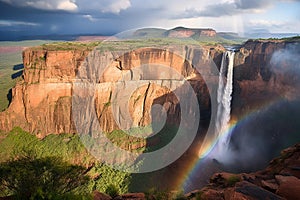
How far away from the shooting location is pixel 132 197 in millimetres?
11836

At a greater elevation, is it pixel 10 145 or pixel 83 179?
pixel 83 179

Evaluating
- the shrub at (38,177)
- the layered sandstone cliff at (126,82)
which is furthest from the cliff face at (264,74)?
the shrub at (38,177)

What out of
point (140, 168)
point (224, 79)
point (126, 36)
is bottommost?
point (140, 168)

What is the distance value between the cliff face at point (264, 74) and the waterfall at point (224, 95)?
0.62 metres

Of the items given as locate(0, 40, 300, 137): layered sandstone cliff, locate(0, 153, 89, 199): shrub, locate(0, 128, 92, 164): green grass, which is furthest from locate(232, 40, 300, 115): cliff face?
locate(0, 153, 89, 199): shrub

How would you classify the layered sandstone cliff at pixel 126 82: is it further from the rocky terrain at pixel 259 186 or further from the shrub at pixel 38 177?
the shrub at pixel 38 177

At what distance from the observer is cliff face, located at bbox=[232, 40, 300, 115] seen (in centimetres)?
2811

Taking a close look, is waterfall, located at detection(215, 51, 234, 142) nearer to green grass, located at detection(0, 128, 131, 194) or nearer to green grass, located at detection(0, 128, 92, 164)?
green grass, located at detection(0, 128, 131, 194)

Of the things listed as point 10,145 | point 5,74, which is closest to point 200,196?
point 10,145

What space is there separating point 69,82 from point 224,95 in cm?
1959

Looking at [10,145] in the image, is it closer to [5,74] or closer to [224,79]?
[224,79]

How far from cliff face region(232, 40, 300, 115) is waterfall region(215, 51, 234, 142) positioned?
2.04 feet

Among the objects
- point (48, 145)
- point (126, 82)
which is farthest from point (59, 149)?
point (126, 82)

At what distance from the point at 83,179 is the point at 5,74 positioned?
58881 mm
